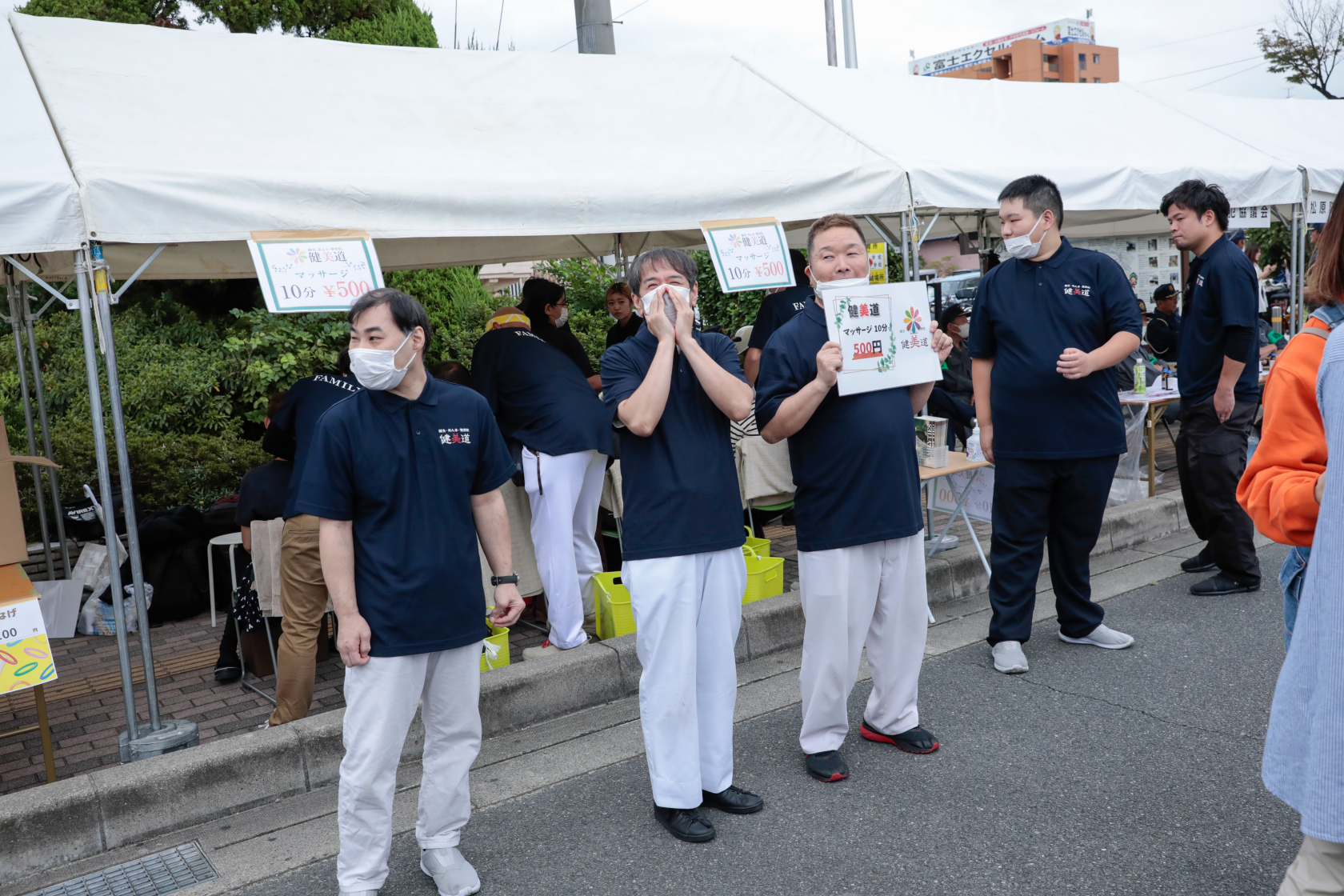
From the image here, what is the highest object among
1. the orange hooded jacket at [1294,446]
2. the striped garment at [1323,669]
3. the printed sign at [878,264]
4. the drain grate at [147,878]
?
the printed sign at [878,264]

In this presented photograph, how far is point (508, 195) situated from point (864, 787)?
9.73 feet

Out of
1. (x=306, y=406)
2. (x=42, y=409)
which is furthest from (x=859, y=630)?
(x=42, y=409)

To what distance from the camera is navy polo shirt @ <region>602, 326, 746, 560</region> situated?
3139 mm

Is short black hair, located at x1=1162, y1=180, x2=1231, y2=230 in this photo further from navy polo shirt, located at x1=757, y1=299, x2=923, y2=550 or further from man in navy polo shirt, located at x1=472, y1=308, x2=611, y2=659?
man in navy polo shirt, located at x1=472, y1=308, x2=611, y2=659

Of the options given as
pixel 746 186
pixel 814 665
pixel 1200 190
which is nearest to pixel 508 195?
pixel 746 186

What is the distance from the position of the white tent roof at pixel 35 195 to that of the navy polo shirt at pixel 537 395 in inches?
79.8

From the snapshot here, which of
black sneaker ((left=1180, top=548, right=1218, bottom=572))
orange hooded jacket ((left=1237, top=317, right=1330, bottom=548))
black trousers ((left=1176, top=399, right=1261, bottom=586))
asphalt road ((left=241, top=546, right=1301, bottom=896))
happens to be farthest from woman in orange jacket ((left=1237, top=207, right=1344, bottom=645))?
black sneaker ((left=1180, top=548, right=1218, bottom=572))

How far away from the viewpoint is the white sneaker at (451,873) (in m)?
2.94

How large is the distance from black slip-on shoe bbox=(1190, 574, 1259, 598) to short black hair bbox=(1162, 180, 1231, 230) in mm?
1870

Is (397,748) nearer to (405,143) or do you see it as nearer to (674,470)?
(674,470)

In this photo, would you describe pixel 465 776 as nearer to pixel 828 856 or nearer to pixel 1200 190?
pixel 828 856

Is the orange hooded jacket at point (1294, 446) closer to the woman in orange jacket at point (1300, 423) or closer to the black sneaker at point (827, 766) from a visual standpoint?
the woman in orange jacket at point (1300, 423)

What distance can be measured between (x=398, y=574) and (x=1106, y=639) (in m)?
3.39

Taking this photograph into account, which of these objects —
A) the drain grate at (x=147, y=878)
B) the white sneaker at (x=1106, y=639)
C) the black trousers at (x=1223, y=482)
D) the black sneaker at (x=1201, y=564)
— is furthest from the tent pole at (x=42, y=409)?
the black sneaker at (x=1201, y=564)
